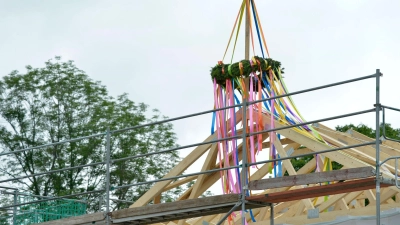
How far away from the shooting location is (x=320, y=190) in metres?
12.3

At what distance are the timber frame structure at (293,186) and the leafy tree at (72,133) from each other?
1741 centimetres

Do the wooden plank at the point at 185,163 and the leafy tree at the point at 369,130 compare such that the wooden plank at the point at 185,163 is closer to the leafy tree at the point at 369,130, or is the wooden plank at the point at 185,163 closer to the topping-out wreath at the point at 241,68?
the topping-out wreath at the point at 241,68

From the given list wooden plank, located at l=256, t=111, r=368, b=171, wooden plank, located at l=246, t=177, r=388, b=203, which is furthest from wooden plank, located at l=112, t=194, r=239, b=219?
wooden plank, located at l=256, t=111, r=368, b=171

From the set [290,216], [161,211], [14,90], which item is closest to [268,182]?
[161,211]

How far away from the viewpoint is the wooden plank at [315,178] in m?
11.4

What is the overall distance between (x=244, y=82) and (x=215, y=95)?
1.88ft

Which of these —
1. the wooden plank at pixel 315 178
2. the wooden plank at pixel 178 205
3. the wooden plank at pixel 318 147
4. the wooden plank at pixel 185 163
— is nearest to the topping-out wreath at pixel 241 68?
the wooden plank at pixel 185 163

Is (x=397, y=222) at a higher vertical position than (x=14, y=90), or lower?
lower

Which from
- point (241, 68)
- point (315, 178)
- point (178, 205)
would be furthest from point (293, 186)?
point (315, 178)

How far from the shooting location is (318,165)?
15844 mm

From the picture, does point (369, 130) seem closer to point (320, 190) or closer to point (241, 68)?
point (241, 68)

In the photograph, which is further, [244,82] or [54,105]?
[54,105]

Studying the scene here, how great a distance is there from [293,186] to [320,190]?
2514mm

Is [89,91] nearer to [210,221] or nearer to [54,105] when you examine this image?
[54,105]
